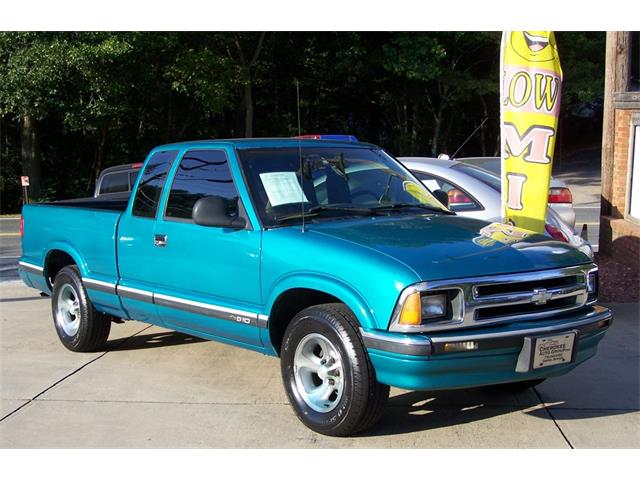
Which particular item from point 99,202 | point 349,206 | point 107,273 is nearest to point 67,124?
point 99,202

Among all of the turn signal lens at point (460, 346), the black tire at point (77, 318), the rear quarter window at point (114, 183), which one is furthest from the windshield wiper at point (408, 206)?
the rear quarter window at point (114, 183)

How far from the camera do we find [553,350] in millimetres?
4645

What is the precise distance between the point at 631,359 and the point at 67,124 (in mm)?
20905

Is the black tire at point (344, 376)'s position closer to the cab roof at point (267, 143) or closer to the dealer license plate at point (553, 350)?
the dealer license plate at point (553, 350)

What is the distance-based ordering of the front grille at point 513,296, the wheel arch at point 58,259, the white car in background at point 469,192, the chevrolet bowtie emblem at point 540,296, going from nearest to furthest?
the front grille at point 513,296, the chevrolet bowtie emblem at point 540,296, the wheel arch at point 58,259, the white car in background at point 469,192

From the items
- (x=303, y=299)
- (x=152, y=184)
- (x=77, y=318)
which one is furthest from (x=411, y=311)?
(x=77, y=318)

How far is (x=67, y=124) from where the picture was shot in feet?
79.4

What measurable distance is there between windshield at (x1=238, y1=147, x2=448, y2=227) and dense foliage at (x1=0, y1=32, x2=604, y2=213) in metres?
17.0

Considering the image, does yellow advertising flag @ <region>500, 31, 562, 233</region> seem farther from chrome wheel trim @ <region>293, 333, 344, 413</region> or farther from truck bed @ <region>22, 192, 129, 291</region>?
truck bed @ <region>22, 192, 129, 291</region>

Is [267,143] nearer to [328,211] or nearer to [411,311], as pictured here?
[328,211]

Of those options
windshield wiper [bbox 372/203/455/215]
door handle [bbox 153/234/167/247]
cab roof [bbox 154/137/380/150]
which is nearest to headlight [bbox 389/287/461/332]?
windshield wiper [bbox 372/203/455/215]

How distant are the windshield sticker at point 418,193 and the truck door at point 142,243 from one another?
1.88m

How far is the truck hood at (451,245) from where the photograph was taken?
453cm

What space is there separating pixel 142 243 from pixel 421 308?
2771mm
